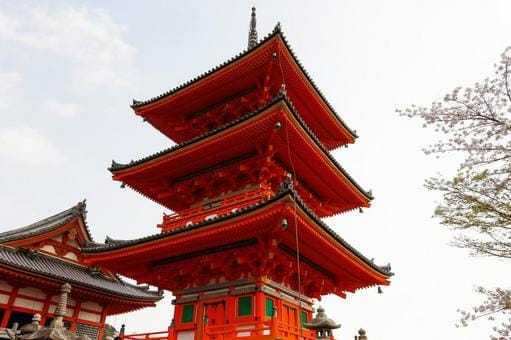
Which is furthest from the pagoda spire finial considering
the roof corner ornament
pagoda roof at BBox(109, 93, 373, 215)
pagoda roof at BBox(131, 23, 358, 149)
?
pagoda roof at BBox(109, 93, 373, 215)

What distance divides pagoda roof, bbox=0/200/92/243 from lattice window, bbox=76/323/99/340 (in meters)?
5.23

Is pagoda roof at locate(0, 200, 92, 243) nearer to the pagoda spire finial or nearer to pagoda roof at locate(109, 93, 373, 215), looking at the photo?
pagoda roof at locate(109, 93, 373, 215)

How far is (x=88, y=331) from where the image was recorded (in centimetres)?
1936

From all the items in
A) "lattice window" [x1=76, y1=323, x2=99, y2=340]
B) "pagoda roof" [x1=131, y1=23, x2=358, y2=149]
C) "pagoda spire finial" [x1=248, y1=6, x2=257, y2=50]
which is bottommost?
"lattice window" [x1=76, y1=323, x2=99, y2=340]

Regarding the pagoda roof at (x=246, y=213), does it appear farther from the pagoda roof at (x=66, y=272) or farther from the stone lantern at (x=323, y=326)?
the pagoda roof at (x=66, y=272)

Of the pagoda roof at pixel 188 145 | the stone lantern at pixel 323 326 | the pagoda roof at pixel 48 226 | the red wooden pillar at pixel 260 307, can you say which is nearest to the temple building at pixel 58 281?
the pagoda roof at pixel 48 226

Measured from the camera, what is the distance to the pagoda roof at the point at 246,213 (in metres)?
10.4

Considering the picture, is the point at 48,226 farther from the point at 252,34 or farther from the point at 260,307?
the point at 252,34

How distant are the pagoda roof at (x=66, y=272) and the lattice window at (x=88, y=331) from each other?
6.49 feet

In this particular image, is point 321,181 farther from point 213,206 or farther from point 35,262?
point 35,262

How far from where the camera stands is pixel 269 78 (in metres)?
15.9

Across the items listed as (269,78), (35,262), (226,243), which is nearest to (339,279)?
(226,243)

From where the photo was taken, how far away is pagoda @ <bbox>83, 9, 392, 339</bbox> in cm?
1180

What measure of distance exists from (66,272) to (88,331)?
3179mm
